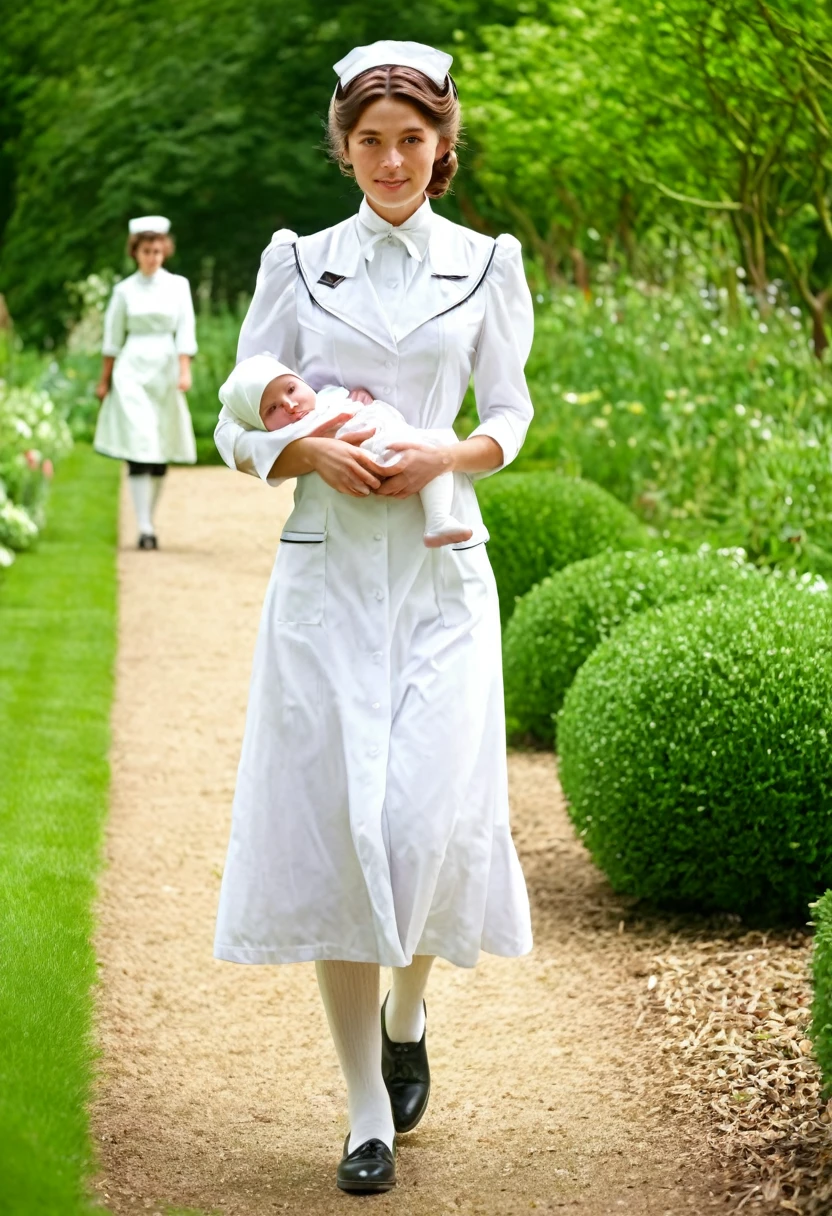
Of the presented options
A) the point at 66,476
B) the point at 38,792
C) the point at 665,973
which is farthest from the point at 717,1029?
the point at 66,476

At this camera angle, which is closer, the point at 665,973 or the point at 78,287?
the point at 665,973

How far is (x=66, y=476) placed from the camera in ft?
47.1

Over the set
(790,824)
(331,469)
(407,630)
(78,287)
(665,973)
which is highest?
(331,469)

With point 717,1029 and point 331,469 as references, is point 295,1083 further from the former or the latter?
point 331,469

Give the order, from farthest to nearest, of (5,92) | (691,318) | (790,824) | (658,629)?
(5,92), (691,318), (658,629), (790,824)

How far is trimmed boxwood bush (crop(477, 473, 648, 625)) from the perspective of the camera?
7566mm

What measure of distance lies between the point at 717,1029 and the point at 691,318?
8950 mm

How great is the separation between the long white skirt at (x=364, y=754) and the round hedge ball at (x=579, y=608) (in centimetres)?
282

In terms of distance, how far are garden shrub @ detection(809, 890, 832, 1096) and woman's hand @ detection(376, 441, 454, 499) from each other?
108cm

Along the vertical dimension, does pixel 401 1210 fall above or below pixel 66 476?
above

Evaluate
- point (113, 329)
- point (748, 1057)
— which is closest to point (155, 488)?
point (113, 329)

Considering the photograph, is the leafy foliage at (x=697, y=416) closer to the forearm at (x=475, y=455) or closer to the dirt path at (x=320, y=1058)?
the dirt path at (x=320, y=1058)

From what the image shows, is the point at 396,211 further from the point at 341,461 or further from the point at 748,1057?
the point at 748,1057

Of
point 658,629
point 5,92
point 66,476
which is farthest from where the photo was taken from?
point 5,92
